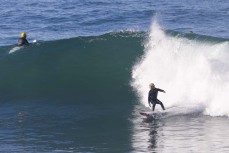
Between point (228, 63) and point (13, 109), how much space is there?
906 cm

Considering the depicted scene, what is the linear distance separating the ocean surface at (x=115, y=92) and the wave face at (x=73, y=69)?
0.15ft

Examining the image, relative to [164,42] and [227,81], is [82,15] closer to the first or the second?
[164,42]

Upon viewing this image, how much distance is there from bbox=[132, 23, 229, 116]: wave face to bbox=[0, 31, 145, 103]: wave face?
0.83 metres

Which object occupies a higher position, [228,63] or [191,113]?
[228,63]

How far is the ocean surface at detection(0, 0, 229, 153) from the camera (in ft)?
63.4

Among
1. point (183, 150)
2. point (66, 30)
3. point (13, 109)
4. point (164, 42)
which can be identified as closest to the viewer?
point (183, 150)

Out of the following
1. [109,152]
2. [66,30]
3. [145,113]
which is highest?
[66,30]

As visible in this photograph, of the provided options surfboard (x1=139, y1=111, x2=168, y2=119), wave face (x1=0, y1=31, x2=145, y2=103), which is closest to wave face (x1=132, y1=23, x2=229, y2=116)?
wave face (x1=0, y1=31, x2=145, y2=103)

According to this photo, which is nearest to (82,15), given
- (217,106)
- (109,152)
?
(217,106)

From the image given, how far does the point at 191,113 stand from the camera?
22.6 meters

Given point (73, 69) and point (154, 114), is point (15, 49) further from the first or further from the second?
point (154, 114)

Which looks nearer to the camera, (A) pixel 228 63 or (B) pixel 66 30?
(A) pixel 228 63

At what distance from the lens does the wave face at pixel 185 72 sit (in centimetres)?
2395

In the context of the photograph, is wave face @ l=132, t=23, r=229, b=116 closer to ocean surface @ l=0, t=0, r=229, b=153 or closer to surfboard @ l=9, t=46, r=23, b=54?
ocean surface @ l=0, t=0, r=229, b=153
